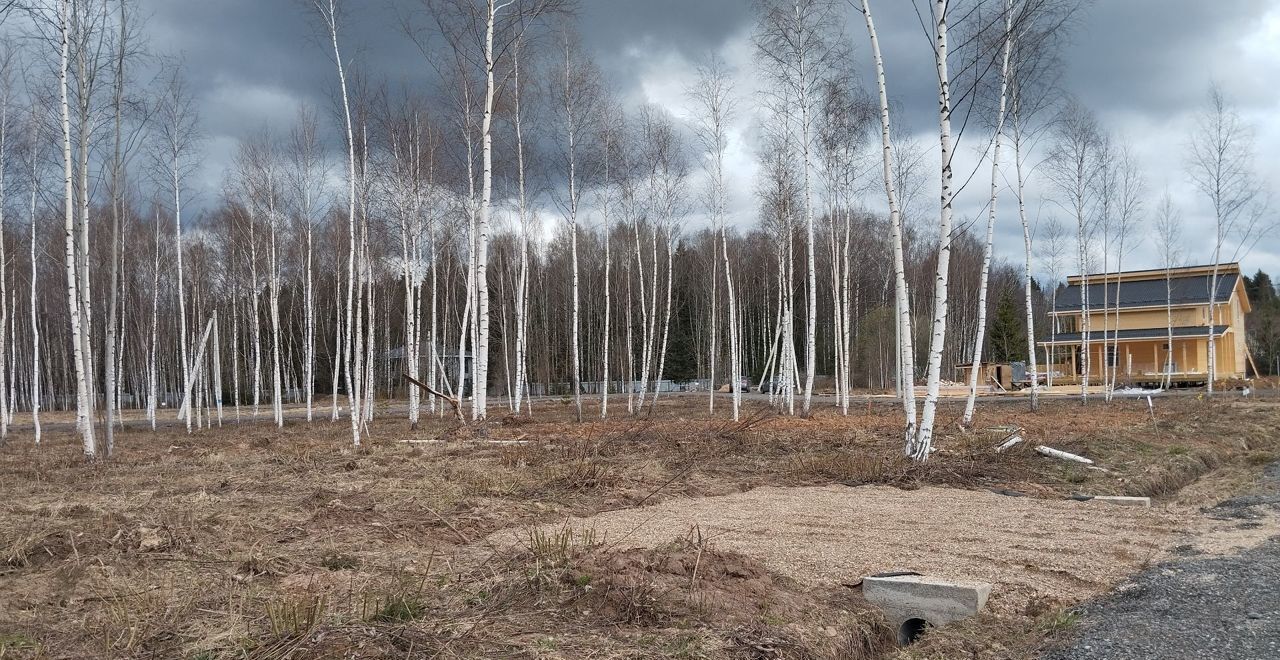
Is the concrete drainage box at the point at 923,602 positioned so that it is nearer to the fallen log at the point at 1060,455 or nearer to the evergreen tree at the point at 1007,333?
the fallen log at the point at 1060,455

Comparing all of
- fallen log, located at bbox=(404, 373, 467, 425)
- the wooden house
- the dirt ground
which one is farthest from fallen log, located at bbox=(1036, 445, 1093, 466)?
the wooden house

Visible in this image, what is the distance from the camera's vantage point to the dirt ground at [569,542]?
14.1 feet

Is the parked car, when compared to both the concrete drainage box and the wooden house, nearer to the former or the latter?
the wooden house

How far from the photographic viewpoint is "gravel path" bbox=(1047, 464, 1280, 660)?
4.39 meters

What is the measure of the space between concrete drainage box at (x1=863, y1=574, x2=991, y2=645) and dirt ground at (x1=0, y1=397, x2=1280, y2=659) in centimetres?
15

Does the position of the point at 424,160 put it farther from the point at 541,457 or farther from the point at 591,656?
the point at 591,656

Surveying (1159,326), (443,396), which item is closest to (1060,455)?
(443,396)

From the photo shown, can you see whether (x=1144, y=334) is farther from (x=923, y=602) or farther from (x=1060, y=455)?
(x=923, y=602)

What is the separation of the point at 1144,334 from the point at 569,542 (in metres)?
44.4

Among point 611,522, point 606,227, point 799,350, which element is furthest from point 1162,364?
point 611,522

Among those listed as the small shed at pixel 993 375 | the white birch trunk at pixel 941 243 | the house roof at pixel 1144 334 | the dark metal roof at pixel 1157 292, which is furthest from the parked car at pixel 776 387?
the dark metal roof at pixel 1157 292

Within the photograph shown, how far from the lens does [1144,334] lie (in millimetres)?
41656

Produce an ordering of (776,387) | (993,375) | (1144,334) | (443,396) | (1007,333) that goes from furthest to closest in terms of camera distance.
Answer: (1007,333) < (993,375) < (1144,334) < (776,387) < (443,396)

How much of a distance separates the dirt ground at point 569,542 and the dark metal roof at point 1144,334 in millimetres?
30265
